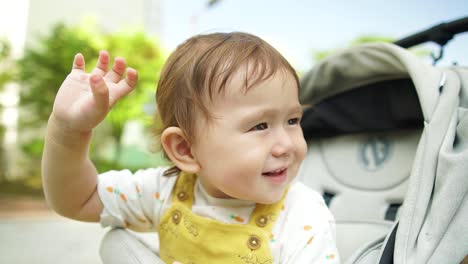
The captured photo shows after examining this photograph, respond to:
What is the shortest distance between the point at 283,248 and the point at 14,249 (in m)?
2.44

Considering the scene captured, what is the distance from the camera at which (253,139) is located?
78 cm

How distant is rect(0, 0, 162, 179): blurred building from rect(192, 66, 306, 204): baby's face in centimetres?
482

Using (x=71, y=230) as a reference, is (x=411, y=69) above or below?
above

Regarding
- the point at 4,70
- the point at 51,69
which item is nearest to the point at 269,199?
the point at 4,70

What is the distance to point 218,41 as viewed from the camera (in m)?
0.86

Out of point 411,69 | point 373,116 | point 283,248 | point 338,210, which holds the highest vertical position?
point 411,69

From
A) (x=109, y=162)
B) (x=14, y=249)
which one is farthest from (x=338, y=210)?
(x=109, y=162)

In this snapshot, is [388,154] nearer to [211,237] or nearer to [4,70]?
[211,237]

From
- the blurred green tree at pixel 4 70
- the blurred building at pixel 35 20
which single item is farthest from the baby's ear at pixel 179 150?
the blurred building at pixel 35 20

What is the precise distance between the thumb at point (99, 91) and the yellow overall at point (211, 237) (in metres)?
0.30

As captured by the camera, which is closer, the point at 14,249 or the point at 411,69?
the point at 411,69

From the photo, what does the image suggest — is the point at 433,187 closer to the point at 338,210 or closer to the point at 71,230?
the point at 338,210

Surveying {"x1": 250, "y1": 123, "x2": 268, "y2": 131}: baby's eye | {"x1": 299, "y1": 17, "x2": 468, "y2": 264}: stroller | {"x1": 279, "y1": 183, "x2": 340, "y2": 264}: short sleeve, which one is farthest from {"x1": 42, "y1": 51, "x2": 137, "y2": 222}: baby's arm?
{"x1": 299, "y1": 17, "x2": 468, "y2": 264}: stroller

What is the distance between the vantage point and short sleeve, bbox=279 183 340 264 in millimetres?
756
